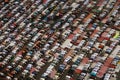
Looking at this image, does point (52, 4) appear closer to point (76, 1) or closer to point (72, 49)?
point (76, 1)

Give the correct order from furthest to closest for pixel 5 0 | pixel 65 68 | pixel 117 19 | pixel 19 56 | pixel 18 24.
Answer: pixel 5 0, pixel 18 24, pixel 117 19, pixel 19 56, pixel 65 68

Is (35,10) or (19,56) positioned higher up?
(35,10)

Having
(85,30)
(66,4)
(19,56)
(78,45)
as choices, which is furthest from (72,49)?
(66,4)

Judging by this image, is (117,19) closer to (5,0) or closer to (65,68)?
(65,68)

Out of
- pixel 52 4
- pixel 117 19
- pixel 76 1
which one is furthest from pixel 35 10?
pixel 117 19

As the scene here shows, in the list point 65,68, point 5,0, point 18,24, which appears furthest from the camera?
point 5,0

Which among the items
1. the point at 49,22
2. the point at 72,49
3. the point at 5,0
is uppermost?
the point at 5,0

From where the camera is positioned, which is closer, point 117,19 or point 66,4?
point 117,19
